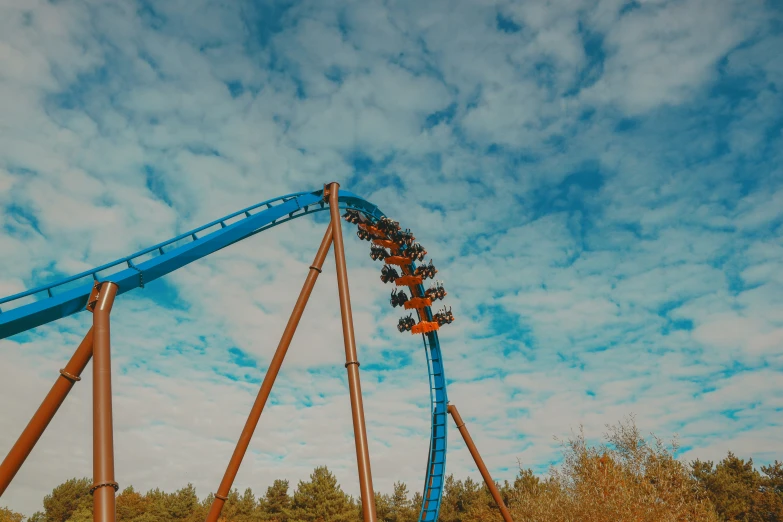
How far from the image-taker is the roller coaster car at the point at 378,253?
48.4ft

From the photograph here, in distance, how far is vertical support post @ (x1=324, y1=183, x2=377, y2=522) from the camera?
291 inches

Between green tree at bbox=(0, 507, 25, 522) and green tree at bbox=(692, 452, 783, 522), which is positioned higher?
green tree at bbox=(0, 507, 25, 522)

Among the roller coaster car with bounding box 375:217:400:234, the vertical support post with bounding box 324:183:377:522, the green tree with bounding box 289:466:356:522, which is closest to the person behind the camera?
the vertical support post with bounding box 324:183:377:522

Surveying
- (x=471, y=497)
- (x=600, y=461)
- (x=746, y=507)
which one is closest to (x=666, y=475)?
Answer: (x=600, y=461)

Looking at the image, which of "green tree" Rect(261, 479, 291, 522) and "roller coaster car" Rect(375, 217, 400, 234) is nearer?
"roller coaster car" Rect(375, 217, 400, 234)

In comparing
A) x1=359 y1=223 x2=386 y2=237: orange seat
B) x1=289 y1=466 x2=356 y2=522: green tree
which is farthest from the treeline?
x1=359 y1=223 x2=386 y2=237: orange seat

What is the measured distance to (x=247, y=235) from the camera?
36.7ft

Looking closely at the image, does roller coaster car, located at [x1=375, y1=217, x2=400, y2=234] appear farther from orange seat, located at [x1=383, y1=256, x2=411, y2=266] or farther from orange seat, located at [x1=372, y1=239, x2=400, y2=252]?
orange seat, located at [x1=383, y1=256, x2=411, y2=266]

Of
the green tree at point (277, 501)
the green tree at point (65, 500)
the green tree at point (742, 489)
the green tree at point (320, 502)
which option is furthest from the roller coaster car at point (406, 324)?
the green tree at point (65, 500)

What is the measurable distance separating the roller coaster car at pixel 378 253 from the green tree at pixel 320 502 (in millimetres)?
20288

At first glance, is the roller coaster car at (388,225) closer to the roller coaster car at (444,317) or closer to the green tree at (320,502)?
the roller coaster car at (444,317)

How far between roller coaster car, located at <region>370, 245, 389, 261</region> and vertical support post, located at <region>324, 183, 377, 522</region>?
369cm

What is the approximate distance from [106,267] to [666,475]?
39.4ft

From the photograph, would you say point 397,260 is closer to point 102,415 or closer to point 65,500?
point 102,415
